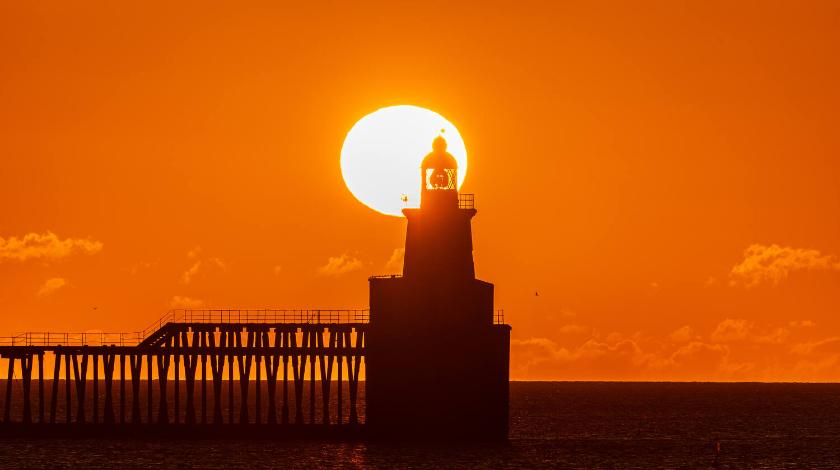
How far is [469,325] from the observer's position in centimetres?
7981

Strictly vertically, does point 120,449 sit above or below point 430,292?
below

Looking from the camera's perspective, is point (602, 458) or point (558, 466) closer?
point (558, 466)

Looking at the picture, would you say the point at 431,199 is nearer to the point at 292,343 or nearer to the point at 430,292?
the point at 430,292

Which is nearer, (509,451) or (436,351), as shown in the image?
(436,351)

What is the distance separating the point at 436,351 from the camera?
79.2 meters

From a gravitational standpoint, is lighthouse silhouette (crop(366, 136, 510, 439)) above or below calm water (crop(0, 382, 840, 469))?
above

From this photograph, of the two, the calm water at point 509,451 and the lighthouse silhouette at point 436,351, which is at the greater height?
the lighthouse silhouette at point 436,351

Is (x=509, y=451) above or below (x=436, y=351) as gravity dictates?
below

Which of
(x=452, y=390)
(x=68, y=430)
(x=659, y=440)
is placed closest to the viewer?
(x=452, y=390)

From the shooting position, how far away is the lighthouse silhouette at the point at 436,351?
79.4 metres

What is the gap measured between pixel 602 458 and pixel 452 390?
1515 cm

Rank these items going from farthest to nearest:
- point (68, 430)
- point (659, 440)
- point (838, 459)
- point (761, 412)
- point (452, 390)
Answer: point (761, 412), point (659, 440), point (838, 459), point (68, 430), point (452, 390)

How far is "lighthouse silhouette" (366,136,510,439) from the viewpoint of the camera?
260 feet

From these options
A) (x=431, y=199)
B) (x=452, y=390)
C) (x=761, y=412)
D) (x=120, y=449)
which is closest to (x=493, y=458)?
(x=452, y=390)
